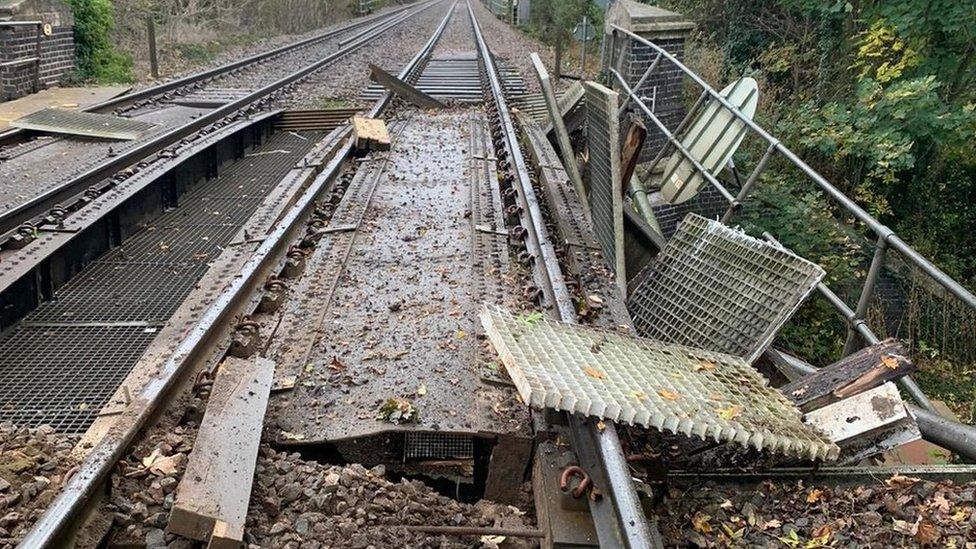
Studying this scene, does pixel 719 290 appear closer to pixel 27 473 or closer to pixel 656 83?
pixel 27 473

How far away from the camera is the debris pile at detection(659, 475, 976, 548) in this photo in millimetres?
2787

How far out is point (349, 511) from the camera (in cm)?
278

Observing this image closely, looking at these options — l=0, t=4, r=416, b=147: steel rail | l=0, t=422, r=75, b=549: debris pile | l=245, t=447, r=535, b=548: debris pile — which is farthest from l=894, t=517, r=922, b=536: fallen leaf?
l=0, t=4, r=416, b=147: steel rail

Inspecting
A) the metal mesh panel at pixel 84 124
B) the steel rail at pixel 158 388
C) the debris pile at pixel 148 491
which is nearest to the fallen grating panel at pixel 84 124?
the metal mesh panel at pixel 84 124

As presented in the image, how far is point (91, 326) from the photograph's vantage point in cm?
466

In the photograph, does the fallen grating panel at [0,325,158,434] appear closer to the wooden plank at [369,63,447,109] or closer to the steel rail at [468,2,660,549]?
the steel rail at [468,2,660,549]

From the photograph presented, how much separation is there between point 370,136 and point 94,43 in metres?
8.59

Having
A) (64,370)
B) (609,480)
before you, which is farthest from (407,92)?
(609,480)

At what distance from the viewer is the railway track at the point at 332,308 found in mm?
3100

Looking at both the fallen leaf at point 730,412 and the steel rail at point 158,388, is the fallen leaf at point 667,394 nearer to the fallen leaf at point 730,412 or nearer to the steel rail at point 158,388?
the fallen leaf at point 730,412

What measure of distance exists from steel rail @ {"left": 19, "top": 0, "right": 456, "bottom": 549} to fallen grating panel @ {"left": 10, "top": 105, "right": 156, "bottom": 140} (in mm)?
4024

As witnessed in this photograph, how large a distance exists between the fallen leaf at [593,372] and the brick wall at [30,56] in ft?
36.8

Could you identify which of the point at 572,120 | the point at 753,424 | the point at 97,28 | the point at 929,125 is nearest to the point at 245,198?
the point at 572,120

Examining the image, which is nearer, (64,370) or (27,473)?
(27,473)
